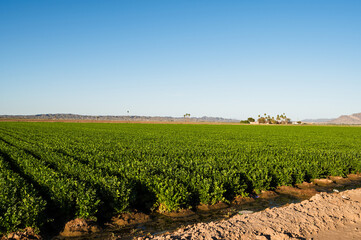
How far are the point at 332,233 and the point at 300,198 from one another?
430 cm

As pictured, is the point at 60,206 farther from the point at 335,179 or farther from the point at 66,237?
the point at 335,179

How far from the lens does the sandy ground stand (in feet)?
22.3

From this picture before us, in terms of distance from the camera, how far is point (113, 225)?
329 inches

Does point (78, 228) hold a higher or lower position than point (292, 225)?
lower

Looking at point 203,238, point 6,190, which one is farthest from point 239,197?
point 6,190

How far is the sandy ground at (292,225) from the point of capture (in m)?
6.80

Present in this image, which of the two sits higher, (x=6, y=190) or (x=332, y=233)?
(x=6, y=190)

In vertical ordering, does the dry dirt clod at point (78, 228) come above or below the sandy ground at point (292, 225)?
below

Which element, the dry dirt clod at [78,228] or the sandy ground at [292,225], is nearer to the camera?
the sandy ground at [292,225]

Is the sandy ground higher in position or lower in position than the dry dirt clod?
higher

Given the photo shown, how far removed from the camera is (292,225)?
742 cm

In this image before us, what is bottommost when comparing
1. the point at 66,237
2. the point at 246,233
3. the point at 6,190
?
the point at 66,237

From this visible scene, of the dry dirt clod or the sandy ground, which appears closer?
the sandy ground

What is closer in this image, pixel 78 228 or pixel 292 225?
pixel 292 225
